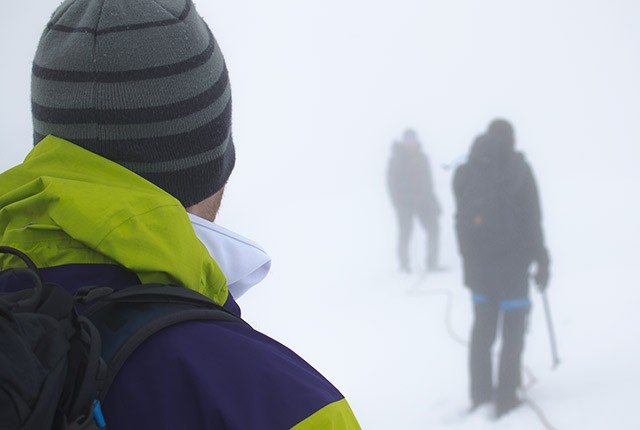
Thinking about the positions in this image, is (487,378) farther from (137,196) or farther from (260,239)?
(137,196)

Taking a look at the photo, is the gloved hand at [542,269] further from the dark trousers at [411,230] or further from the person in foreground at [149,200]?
the person in foreground at [149,200]

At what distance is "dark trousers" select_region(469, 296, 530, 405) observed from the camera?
322cm

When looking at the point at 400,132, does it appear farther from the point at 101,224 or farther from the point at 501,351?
the point at 101,224

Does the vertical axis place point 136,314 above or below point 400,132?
above

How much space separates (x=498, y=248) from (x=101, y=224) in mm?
2762

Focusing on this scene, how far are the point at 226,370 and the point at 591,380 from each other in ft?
10.4

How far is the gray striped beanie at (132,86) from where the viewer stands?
1.95 ft

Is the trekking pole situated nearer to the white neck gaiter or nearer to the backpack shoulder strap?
the white neck gaiter

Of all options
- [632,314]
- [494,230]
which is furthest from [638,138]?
[494,230]

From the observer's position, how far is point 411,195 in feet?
15.3

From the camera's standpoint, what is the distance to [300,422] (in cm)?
Answer: 50

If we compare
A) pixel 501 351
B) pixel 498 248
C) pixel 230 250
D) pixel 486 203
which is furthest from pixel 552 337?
pixel 230 250

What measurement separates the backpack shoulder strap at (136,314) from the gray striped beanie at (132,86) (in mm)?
152

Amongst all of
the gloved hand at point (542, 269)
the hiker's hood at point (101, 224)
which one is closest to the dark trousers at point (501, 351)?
the gloved hand at point (542, 269)
